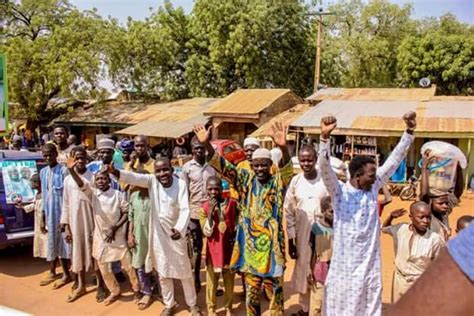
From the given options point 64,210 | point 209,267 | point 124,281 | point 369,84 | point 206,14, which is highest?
point 206,14

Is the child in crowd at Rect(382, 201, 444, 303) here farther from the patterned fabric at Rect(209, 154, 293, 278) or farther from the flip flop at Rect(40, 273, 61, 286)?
the flip flop at Rect(40, 273, 61, 286)

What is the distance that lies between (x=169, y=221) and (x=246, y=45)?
18.3 meters

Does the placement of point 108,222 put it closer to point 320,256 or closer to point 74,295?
point 74,295

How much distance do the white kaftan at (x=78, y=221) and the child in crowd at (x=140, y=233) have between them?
0.52m

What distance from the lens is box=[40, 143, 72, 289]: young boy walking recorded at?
5.36 m

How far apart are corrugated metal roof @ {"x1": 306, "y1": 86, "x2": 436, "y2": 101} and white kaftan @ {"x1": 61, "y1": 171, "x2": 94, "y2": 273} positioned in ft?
42.9

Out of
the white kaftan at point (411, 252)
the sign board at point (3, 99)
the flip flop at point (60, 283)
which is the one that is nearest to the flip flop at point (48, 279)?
the flip flop at point (60, 283)

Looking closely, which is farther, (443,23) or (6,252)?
(443,23)

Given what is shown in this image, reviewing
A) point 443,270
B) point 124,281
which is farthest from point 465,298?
point 124,281

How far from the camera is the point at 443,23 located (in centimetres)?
2820

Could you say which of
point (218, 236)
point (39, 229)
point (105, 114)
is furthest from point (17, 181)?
point (105, 114)

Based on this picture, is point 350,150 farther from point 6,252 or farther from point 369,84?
point 369,84

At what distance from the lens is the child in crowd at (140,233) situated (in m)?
4.78

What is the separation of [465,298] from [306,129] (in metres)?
13.6
